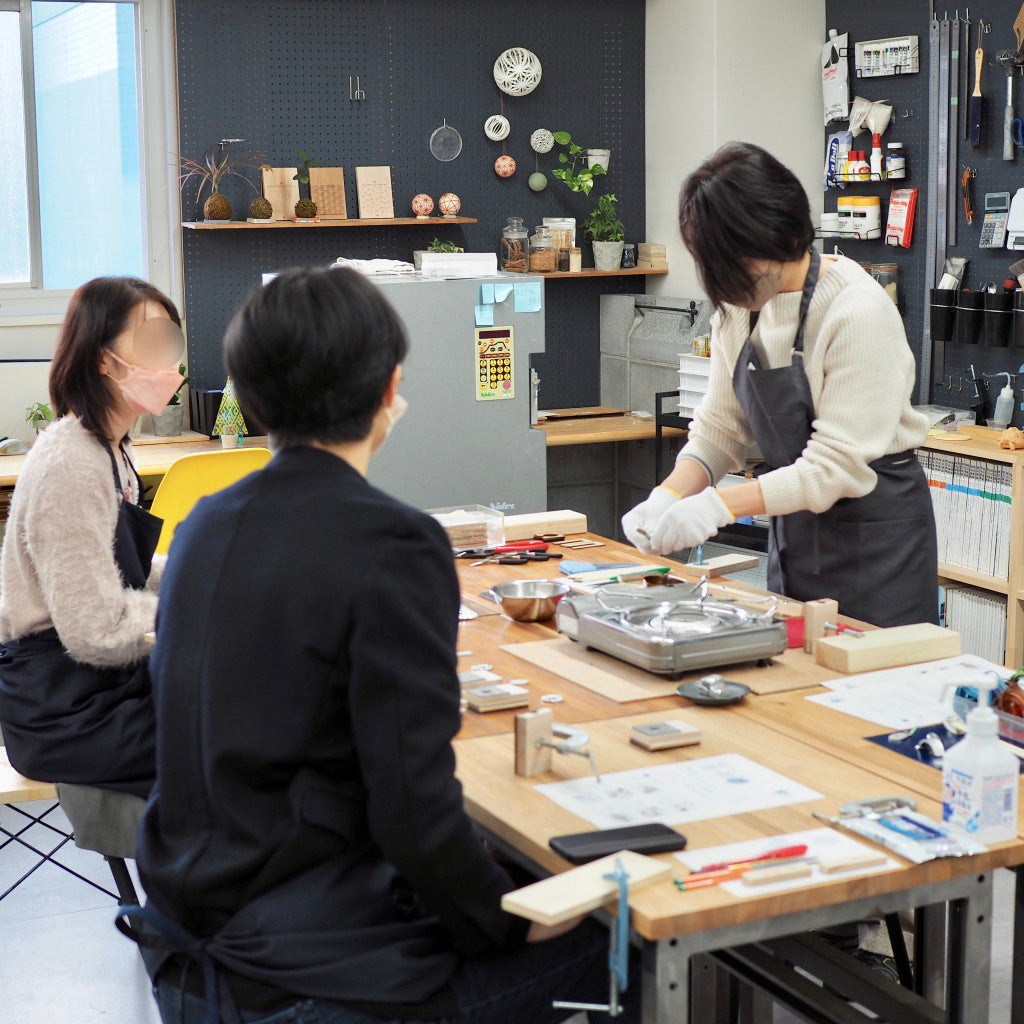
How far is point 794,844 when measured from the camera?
1.64 m

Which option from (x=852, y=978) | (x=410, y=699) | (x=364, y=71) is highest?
(x=364, y=71)

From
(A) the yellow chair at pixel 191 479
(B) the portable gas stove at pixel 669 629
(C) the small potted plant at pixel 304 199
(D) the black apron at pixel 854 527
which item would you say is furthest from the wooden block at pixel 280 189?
(B) the portable gas stove at pixel 669 629

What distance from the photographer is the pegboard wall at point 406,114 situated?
5469 millimetres

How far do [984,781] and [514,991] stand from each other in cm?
61

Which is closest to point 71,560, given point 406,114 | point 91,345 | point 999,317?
point 91,345

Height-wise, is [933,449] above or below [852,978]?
above

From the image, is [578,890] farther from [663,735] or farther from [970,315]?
[970,315]

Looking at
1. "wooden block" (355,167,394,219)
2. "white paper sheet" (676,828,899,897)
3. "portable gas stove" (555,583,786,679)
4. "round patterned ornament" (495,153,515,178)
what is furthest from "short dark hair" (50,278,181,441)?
"round patterned ornament" (495,153,515,178)

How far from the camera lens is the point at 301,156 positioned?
5.56m

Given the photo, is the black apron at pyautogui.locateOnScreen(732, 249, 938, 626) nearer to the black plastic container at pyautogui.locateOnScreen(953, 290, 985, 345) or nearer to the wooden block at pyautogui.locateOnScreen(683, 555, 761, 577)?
the wooden block at pyautogui.locateOnScreen(683, 555, 761, 577)

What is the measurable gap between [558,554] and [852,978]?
1.31 m

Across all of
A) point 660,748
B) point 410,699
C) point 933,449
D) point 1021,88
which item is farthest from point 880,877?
point 1021,88

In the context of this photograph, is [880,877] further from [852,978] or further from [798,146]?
[798,146]

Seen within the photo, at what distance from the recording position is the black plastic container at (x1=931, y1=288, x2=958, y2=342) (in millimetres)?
4914
